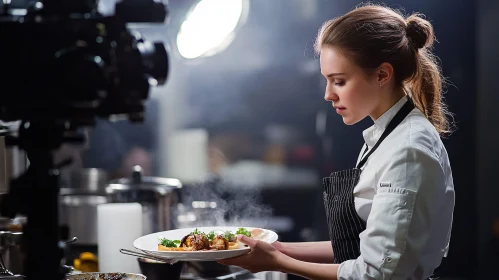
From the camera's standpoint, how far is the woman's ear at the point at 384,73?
2.12 meters

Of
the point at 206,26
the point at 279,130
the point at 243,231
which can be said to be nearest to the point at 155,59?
the point at 243,231

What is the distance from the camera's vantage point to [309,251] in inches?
96.5

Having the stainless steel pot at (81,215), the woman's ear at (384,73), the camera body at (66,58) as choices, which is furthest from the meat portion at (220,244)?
the stainless steel pot at (81,215)

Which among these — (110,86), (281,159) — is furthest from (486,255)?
(110,86)

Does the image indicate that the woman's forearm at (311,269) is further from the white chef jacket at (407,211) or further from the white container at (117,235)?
the white container at (117,235)

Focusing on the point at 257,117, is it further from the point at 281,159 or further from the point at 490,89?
the point at 490,89

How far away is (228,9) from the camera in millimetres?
4137

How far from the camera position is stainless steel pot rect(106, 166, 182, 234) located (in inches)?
121

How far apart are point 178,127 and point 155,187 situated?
→ 2.23 metres

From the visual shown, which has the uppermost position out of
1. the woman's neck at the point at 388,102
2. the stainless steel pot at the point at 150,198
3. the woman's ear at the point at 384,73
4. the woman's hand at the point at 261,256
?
the woman's ear at the point at 384,73

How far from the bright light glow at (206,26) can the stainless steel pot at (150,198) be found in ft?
3.02

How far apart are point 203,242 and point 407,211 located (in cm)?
65

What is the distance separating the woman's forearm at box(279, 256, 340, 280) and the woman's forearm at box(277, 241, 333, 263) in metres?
0.29

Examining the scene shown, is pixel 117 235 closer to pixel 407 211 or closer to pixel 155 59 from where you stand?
pixel 407 211
